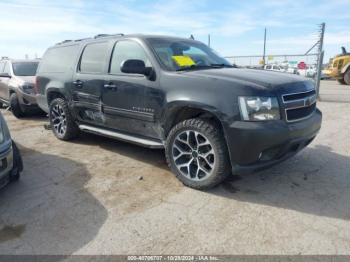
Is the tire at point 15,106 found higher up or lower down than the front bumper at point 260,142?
lower down

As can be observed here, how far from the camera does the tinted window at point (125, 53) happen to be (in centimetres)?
420

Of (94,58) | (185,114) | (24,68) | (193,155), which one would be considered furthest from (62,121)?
(24,68)

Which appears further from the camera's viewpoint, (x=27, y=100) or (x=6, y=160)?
(x=27, y=100)

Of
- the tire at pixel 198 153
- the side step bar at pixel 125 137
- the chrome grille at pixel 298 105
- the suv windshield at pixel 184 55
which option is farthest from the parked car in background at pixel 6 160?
the chrome grille at pixel 298 105

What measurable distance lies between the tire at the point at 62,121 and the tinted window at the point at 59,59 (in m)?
0.60

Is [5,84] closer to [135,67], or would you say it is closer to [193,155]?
[135,67]

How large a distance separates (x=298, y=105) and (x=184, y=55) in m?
1.68

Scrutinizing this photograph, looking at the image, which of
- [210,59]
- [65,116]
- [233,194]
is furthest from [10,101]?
[233,194]

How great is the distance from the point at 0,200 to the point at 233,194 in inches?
103

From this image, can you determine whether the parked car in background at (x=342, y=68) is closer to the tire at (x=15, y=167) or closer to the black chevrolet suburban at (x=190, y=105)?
the black chevrolet suburban at (x=190, y=105)

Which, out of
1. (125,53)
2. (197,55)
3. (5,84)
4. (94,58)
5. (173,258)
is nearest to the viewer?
(173,258)

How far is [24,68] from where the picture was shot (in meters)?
9.15

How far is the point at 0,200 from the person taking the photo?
3.48m

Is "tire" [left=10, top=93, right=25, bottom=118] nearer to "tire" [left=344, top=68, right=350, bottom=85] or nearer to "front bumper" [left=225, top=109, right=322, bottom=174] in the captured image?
"front bumper" [left=225, top=109, right=322, bottom=174]
